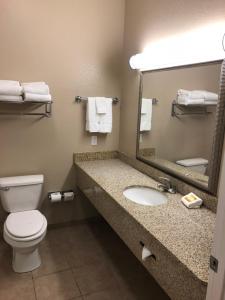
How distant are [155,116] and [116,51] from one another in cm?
99

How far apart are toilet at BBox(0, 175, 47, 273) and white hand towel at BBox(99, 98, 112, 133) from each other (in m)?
0.84

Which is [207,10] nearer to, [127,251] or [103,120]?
[103,120]

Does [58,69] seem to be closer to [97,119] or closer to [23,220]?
[97,119]

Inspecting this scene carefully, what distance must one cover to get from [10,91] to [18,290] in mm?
1673

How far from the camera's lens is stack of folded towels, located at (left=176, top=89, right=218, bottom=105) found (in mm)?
1663

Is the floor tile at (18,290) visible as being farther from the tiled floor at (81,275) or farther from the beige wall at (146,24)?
the beige wall at (146,24)

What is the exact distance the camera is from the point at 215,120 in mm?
1635

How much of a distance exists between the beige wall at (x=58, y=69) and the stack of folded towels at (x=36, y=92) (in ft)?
0.65

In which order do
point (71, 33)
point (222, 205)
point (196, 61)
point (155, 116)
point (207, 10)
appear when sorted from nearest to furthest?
point (222, 205), point (207, 10), point (196, 61), point (155, 116), point (71, 33)

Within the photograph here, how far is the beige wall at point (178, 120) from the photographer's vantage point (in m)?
1.70

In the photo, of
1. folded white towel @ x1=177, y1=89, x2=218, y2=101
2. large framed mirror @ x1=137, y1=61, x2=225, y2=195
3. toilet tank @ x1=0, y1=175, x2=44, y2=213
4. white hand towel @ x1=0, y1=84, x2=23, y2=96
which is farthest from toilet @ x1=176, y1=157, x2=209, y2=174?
white hand towel @ x1=0, y1=84, x2=23, y2=96

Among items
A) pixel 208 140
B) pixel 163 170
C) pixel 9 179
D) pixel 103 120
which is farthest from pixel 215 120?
pixel 9 179

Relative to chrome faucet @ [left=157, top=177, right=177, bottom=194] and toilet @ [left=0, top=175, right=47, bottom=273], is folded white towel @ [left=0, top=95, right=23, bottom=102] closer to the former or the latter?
toilet @ [left=0, top=175, right=47, bottom=273]

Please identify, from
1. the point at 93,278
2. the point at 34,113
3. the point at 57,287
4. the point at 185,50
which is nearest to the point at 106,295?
the point at 93,278
